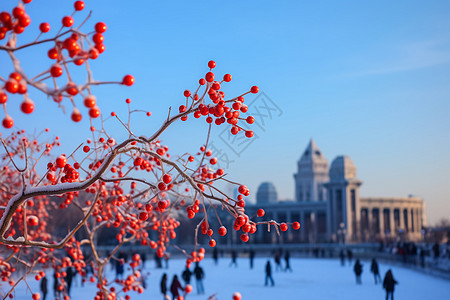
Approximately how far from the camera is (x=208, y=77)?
4.33 metres

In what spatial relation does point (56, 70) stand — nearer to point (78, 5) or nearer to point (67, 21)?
point (67, 21)

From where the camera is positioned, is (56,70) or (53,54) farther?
(53,54)

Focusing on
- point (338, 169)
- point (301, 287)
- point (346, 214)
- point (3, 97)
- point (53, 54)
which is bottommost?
point (301, 287)

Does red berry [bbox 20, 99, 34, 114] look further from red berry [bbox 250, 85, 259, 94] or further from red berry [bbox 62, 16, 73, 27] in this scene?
red berry [bbox 250, 85, 259, 94]

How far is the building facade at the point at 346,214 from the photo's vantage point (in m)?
93.3

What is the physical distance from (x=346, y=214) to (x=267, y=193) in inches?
1513

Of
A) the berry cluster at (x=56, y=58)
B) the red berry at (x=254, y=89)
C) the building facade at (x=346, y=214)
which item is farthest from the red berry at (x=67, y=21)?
the building facade at (x=346, y=214)

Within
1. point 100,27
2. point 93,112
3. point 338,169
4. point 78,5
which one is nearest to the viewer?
point 93,112

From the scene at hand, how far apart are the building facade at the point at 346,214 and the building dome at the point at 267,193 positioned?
795 inches

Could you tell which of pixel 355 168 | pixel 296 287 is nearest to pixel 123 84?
pixel 296 287

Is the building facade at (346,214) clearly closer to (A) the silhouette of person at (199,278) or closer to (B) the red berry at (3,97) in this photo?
(A) the silhouette of person at (199,278)

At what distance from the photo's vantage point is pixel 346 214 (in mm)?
92562

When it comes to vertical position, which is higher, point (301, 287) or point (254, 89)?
point (254, 89)

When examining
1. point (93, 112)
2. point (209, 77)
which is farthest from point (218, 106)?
point (93, 112)
